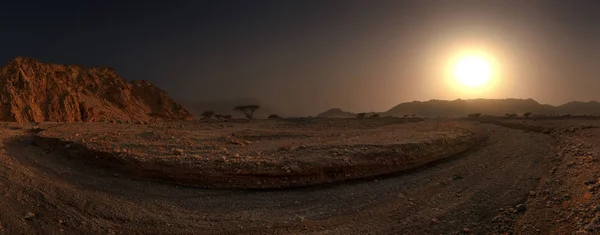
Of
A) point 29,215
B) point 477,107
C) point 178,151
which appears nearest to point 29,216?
point 29,215

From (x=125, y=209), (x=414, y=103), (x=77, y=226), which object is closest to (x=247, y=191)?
(x=125, y=209)

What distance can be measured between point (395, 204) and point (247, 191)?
A: 13.7ft

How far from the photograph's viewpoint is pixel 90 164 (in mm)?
10930

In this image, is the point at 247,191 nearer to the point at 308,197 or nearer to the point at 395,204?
the point at 308,197

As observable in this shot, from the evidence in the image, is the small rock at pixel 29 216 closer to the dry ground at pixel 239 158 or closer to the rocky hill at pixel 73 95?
the dry ground at pixel 239 158

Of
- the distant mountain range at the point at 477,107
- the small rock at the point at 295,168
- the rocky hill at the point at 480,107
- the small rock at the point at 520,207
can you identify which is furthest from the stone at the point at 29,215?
the rocky hill at the point at 480,107

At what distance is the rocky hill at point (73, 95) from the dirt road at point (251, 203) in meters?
21.5

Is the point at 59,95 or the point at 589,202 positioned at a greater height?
the point at 59,95

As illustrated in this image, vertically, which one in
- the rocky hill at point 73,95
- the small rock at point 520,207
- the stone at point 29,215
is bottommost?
the stone at point 29,215

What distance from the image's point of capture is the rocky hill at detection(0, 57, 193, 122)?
27.9 meters

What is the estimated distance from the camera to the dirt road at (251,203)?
25.0ft

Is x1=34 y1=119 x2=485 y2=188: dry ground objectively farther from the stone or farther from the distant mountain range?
the distant mountain range

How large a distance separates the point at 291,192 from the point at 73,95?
1267 inches

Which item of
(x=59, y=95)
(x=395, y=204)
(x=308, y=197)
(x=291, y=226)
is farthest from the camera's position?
(x=59, y=95)
